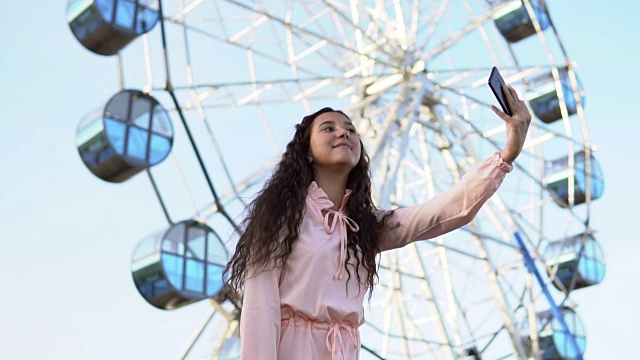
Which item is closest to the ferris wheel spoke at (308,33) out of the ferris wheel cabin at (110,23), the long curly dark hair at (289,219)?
the ferris wheel cabin at (110,23)

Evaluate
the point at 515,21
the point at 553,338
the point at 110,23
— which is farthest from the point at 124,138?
the point at 553,338

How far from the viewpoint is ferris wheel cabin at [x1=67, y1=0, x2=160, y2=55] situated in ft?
38.8

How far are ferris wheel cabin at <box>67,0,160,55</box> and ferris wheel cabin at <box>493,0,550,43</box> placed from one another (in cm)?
600

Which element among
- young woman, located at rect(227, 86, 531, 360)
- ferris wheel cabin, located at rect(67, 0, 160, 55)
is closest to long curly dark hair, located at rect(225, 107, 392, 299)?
young woman, located at rect(227, 86, 531, 360)

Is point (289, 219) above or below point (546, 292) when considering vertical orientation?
above

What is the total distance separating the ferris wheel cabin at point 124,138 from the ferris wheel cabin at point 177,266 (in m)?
0.75

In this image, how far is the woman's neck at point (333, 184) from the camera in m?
2.70

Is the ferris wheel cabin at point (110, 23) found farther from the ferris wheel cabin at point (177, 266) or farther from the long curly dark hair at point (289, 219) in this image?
the long curly dark hair at point (289, 219)

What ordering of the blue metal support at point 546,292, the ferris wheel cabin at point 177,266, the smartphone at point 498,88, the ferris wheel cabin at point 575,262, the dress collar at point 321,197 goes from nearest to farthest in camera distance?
the smartphone at point 498,88, the dress collar at point 321,197, the ferris wheel cabin at point 177,266, the blue metal support at point 546,292, the ferris wheel cabin at point 575,262

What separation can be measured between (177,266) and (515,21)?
703 centimetres

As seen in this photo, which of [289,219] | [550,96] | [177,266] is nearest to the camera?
[289,219]

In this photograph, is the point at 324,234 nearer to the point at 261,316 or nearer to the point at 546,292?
the point at 261,316

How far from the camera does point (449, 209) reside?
8.38 feet

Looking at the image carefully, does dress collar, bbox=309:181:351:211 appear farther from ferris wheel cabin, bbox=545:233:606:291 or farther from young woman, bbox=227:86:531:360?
ferris wheel cabin, bbox=545:233:606:291
